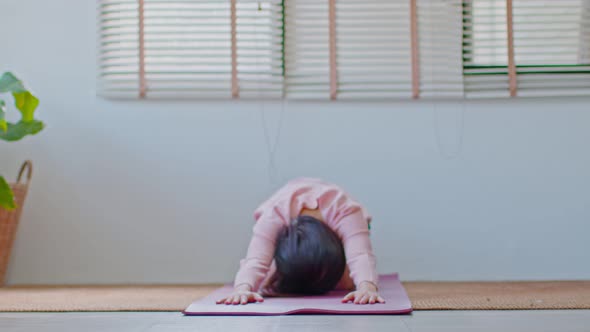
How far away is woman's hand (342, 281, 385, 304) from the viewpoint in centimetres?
216

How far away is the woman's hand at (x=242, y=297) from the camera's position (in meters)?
2.19

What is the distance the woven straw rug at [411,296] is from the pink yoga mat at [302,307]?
67 millimetres

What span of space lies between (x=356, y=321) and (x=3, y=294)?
1.53 meters

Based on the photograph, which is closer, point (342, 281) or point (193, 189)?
point (342, 281)

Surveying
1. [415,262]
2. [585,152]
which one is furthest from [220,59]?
[585,152]

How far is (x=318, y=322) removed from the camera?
6.08ft

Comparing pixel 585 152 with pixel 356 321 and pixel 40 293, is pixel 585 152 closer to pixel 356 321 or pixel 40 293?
pixel 356 321

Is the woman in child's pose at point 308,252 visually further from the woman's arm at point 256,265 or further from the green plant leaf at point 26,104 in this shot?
the green plant leaf at point 26,104

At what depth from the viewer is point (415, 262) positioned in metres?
3.30

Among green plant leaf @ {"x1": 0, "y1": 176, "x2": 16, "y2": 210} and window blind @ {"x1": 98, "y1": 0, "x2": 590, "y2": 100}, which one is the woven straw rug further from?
window blind @ {"x1": 98, "y1": 0, "x2": 590, "y2": 100}

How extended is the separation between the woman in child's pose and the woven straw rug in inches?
7.3

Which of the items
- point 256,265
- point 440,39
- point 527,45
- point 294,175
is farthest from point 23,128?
point 527,45

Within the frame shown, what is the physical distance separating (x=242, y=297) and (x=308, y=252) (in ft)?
0.79

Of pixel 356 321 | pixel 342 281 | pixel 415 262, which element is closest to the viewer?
pixel 356 321
